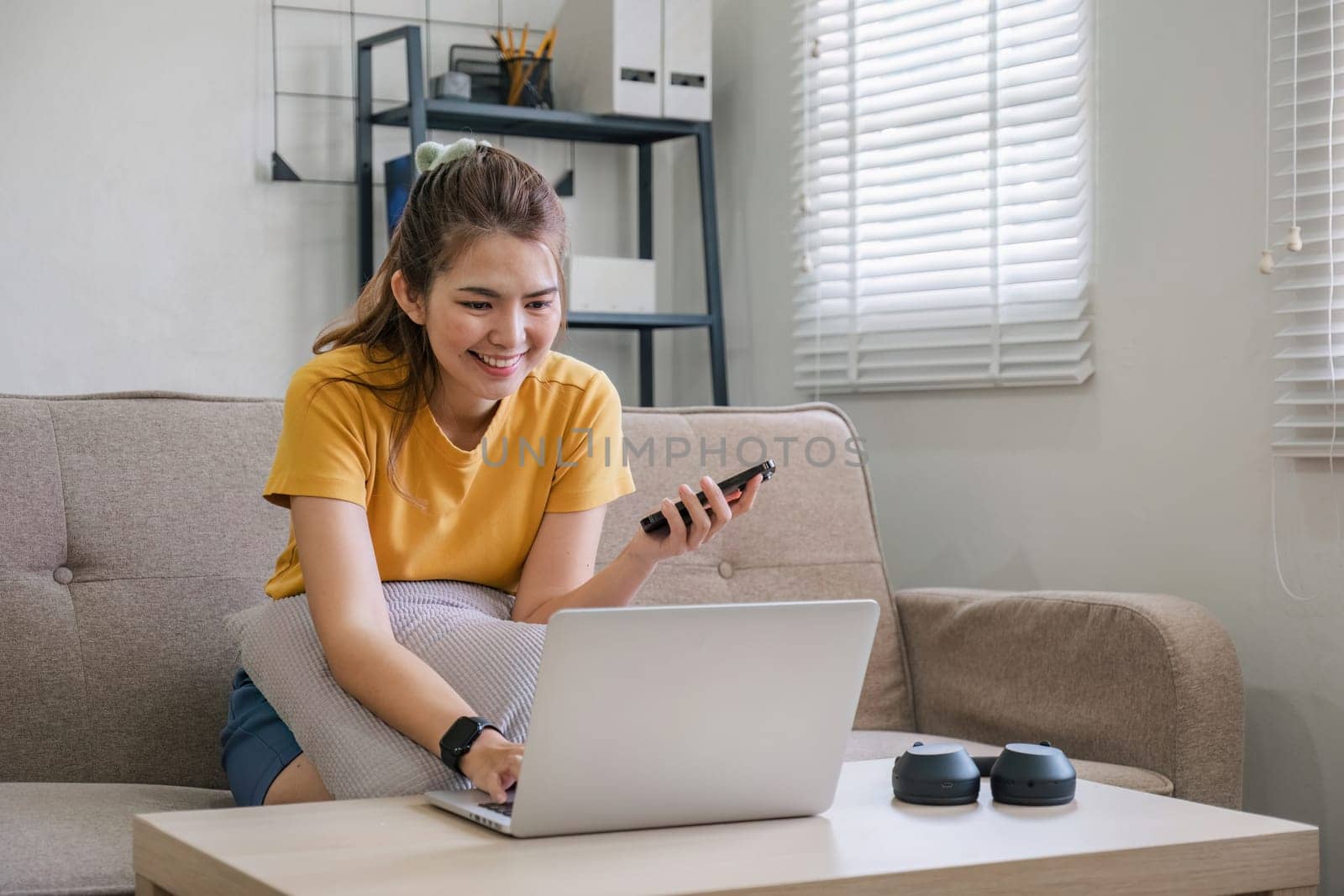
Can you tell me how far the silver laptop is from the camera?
3.30ft

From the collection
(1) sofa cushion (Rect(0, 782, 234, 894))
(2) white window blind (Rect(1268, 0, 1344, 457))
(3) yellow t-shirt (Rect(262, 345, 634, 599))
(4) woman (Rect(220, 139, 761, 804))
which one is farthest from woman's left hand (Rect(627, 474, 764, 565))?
(2) white window blind (Rect(1268, 0, 1344, 457))

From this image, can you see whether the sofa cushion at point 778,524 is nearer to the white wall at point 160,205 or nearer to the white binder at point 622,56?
the white binder at point 622,56

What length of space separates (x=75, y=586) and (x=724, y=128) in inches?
70.8

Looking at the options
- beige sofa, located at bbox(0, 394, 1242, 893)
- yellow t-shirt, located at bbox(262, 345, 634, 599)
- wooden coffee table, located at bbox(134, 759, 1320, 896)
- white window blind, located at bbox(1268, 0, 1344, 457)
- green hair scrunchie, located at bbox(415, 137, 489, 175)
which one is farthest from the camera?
white window blind, located at bbox(1268, 0, 1344, 457)

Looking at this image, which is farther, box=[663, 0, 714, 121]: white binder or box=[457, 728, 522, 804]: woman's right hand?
box=[663, 0, 714, 121]: white binder

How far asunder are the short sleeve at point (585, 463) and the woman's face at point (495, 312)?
143 millimetres

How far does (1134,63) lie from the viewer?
7.48 ft

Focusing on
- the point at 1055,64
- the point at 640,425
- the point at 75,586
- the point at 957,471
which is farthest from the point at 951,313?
the point at 75,586

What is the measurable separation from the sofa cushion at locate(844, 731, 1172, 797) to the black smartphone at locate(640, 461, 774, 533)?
1.41 ft

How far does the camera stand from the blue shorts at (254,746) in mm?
1448

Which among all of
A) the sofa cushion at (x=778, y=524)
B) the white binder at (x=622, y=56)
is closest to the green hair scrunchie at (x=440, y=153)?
the sofa cushion at (x=778, y=524)

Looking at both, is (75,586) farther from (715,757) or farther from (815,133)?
(815,133)

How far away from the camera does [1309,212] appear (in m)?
2.03

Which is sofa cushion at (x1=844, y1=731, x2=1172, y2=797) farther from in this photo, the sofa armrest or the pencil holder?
the pencil holder
